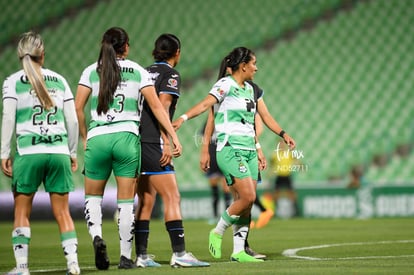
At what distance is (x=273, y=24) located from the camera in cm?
2114

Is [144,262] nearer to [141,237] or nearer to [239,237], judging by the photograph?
[141,237]

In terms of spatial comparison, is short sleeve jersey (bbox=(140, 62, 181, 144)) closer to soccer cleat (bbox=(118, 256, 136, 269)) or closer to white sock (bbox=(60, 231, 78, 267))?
soccer cleat (bbox=(118, 256, 136, 269))

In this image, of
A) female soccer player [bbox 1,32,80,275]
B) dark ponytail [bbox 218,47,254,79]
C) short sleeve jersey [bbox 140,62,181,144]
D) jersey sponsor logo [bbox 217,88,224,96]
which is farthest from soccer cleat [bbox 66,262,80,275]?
dark ponytail [bbox 218,47,254,79]

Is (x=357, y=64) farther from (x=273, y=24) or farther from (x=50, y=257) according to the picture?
(x=50, y=257)

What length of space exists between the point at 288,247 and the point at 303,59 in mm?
11936

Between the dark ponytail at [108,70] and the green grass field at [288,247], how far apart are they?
1.27 m

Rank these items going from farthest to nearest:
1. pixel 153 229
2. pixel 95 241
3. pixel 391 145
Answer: pixel 391 145
pixel 153 229
pixel 95 241

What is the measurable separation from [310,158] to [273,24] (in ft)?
12.9

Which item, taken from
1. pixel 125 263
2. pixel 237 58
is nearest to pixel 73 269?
pixel 125 263

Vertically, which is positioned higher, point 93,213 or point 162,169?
point 162,169

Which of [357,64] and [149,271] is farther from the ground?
[357,64]

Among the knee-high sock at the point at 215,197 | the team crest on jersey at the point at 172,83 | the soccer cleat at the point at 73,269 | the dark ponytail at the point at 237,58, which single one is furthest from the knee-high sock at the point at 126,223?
the knee-high sock at the point at 215,197

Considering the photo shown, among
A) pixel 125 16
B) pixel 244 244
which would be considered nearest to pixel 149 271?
pixel 244 244

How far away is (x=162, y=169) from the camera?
6.73 m
